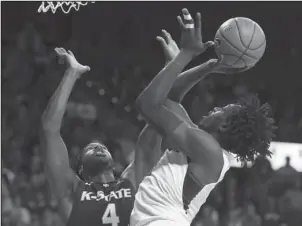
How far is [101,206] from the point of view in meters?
3.86

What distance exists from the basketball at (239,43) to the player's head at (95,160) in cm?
87

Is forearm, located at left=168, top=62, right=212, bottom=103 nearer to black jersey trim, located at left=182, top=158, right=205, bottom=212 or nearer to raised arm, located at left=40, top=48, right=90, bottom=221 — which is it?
black jersey trim, located at left=182, top=158, right=205, bottom=212

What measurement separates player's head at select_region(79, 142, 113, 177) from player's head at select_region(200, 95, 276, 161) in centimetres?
84

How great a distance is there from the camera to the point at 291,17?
28.3ft

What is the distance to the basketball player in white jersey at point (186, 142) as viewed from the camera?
311cm

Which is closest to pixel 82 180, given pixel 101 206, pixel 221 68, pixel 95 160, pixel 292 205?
pixel 95 160

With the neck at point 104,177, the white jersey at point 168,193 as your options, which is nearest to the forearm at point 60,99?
the neck at point 104,177

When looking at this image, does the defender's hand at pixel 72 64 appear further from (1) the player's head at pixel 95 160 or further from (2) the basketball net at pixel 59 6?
(2) the basketball net at pixel 59 6

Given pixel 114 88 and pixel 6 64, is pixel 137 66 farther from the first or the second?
pixel 6 64

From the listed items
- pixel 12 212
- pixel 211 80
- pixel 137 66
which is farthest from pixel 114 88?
pixel 12 212

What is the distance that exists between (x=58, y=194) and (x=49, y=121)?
0.42m

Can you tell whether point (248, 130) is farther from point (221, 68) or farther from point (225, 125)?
point (221, 68)

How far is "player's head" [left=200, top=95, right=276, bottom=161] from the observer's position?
132 inches

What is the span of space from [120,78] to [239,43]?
15.7 feet
